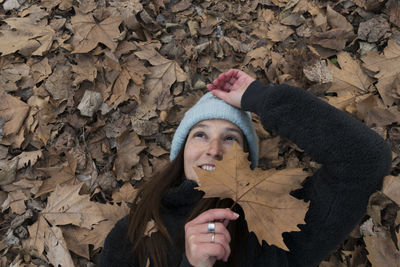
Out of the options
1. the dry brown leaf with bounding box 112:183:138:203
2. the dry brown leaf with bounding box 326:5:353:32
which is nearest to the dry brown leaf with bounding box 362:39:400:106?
the dry brown leaf with bounding box 326:5:353:32

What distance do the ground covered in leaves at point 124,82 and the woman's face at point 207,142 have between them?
0.59 meters

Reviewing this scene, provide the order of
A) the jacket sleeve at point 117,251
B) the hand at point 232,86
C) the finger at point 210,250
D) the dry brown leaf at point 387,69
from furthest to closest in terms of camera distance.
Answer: the dry brown leaf at point 387,69
the hand at point 232,86
the jacket sleeve at point 117,251
the finger at point 210,250

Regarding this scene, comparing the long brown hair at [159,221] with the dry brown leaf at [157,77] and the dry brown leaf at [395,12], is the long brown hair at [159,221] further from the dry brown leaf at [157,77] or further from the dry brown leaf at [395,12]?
the dry brown leaf at [395,12]

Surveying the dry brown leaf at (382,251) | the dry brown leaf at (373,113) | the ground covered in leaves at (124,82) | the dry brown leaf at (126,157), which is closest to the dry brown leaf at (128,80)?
the ground covered in leaves at (124,82)

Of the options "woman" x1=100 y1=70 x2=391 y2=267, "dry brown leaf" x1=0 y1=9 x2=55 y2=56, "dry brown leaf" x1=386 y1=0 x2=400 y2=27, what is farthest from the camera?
"dry brown leaf" x1=0 y1=9 x2=55 y2=56

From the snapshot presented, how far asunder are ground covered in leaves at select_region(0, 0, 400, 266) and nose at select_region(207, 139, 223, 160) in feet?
2.30

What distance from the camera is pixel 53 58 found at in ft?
7.80

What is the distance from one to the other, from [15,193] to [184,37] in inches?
66.8

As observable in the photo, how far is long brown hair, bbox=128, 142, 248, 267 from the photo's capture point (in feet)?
5.11

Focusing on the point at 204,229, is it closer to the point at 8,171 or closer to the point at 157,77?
the point at 157,77

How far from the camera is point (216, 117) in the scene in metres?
1.74

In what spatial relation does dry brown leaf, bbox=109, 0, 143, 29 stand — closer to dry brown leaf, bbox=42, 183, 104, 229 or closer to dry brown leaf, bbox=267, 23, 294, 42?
dry brown leaf, bbox=267, 23, 294, 42

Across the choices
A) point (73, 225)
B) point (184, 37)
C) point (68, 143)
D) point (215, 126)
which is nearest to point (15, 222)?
point (73, 225)

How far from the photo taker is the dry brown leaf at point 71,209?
2053 millimetres
